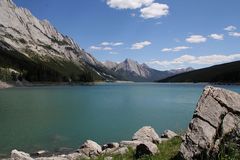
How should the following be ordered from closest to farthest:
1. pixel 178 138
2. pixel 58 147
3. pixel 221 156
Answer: pixel 221 156 < pixel 178 138 < pixel 58 147

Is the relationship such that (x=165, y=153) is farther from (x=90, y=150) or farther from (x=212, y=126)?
(x=90, y=150)

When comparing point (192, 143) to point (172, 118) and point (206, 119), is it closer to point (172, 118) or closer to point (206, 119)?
point (206, 119)

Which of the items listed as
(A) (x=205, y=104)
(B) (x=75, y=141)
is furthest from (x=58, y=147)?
(A) (x=205, y=104)

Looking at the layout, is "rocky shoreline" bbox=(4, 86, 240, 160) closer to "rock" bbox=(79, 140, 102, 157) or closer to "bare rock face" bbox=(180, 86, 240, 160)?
"bare rock face" bbox=(180, 86, 240, 160)

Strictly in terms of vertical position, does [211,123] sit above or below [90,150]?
above

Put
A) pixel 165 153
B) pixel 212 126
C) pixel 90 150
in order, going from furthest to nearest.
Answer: pixel 90 150 → pixel 165 153 → pixel 212 126

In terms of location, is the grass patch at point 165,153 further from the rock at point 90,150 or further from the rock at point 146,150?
the rock at point 90,150

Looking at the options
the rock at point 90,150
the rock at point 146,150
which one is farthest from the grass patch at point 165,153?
the rock at point 90,150

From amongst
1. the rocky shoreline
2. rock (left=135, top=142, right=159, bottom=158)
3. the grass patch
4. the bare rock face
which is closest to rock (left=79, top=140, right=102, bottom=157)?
the grass patch

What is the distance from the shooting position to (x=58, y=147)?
1693 inches

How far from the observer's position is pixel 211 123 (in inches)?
655

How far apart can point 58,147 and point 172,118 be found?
1418 inches

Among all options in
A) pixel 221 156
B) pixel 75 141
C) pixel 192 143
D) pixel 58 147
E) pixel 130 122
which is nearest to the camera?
pixel 221 156

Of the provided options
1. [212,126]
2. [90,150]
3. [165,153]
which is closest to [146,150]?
[165,153]
